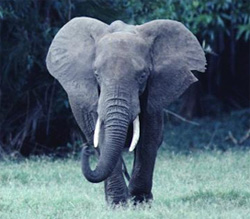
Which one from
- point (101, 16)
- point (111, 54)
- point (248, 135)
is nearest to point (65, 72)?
point (111, 54)

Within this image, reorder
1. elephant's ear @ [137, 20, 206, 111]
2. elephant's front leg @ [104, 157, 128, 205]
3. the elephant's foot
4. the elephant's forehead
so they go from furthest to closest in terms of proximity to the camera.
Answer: the elephant's foot → elephant's ear @ [137, 20, 206, 111] → elephant's front leg @ [104, 157, 128, 205] → the elephant's forehead

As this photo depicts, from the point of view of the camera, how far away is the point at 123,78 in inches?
338

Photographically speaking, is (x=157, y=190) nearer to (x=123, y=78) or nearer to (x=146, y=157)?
(x=146, y=157)

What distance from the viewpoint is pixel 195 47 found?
9.49m

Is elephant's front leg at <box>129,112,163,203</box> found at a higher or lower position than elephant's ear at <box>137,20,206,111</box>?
lower

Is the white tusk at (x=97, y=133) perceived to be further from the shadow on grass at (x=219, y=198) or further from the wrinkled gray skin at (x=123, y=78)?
the shadow on grass at (x=219, y=198)

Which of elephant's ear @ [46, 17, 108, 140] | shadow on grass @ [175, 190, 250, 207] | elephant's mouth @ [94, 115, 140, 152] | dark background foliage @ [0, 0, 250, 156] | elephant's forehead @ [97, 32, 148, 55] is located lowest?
dark background foliage @ [0, 0, 250, 156]

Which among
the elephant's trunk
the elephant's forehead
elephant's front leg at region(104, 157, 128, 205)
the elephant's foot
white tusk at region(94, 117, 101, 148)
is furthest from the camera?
the elephant's foot

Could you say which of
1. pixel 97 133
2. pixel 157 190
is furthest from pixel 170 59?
pixel 157 190

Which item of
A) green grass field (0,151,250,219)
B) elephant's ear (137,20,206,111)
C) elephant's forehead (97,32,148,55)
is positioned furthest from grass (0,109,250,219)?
elephant's forehead (97,32,148,55)

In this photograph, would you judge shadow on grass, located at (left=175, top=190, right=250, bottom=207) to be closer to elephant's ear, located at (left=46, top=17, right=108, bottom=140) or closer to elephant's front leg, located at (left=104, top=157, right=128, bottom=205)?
elephant's front leg, located at (left=104, top=157, right=128, bottom=205)

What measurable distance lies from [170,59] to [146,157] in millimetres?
948

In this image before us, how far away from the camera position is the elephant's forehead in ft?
28.8

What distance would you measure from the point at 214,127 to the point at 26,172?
609 centimetres
